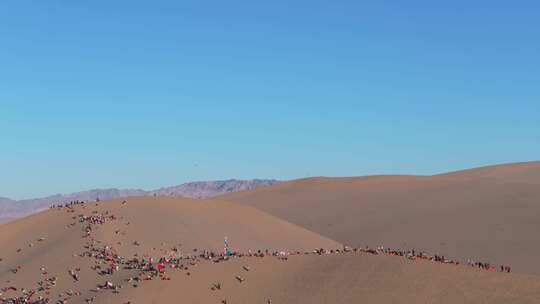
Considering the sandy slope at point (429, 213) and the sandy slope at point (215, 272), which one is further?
the sandy slope at point (429, 213)

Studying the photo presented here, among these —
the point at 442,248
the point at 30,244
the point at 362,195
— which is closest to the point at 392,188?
the point at 362,195

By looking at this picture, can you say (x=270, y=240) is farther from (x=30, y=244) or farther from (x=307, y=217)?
(x=307, y=217)

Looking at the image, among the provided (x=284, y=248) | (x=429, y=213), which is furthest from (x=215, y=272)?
(x=429, y=213)

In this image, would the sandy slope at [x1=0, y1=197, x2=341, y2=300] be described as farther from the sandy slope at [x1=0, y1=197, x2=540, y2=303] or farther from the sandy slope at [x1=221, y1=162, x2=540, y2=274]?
the sandy slope at [x1=221, y1=162, x2=540, y2=274]

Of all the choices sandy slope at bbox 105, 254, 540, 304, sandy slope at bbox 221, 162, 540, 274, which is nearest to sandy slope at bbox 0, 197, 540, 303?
sandy slope at bbox 105, 254, 540, 304

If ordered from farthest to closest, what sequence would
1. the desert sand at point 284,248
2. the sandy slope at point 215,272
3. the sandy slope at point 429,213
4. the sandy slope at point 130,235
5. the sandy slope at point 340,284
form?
the sandy slope at point 429,213 → the sandy slope at point 130,235 → the desert sand at point 284,248 → the sandy slope at point 215,272 → the sandy slope at point 340,284

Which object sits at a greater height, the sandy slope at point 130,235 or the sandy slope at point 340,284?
the sandy slope at point 130,235

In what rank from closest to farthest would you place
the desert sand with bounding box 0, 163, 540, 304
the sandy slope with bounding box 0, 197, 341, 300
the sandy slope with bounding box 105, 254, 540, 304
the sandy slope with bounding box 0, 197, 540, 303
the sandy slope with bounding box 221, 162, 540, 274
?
the sandy slope with bounding box 105, 254, 540, 304, the sandy slope with bounding box 0, 197, 540, 303, the desert sand with bounding box 0, 163, 540, 304, the sandy slope with bounding box 0, 197, 341, 300, the sandy slope with bounding box 221, 162, 540, 274

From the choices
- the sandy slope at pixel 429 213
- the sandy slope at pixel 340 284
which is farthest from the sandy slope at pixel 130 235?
the sandy slope at pixel 429 213

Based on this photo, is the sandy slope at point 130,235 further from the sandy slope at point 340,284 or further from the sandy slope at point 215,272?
the sandy slope at point 340,284
